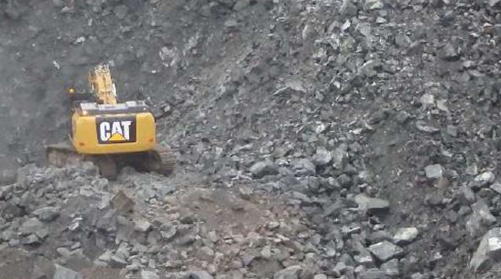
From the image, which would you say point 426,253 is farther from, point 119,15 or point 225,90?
point 119,15

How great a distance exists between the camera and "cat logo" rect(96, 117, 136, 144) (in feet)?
34.8

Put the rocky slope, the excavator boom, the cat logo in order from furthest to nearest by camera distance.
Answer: the excavator boom, the cat logo, the rocky slope

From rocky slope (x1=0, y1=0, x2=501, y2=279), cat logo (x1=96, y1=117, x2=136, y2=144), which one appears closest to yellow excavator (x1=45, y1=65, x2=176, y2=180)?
cat logo (x1=96, y1=117, x2=136, y2=144)

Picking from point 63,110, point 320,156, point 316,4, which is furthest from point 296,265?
point 63,110

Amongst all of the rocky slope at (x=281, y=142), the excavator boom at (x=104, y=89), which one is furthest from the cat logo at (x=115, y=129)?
the excavator boom at (x=104, y=89)

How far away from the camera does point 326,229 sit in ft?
30.5

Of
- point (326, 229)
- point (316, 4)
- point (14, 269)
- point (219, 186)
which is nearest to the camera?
point (14, 269)

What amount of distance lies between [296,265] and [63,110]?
659cm

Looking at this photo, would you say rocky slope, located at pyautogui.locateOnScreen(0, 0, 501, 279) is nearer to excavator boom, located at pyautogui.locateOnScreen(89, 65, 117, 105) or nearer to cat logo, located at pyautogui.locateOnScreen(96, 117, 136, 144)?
cat logo, located at pyautogui.locateOnScreen(96, 117, 136, 144)

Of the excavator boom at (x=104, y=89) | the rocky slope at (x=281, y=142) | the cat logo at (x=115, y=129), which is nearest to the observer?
the rocky slope at (x=281, y=142)

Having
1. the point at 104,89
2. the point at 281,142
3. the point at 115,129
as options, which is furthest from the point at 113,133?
the point at 281,142

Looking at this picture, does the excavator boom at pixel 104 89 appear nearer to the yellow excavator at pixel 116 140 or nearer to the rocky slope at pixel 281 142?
the yellow excavator at pixel 116 140

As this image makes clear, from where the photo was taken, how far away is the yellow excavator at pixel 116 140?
10.6 metres

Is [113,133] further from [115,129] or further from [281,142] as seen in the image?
[281,142]
